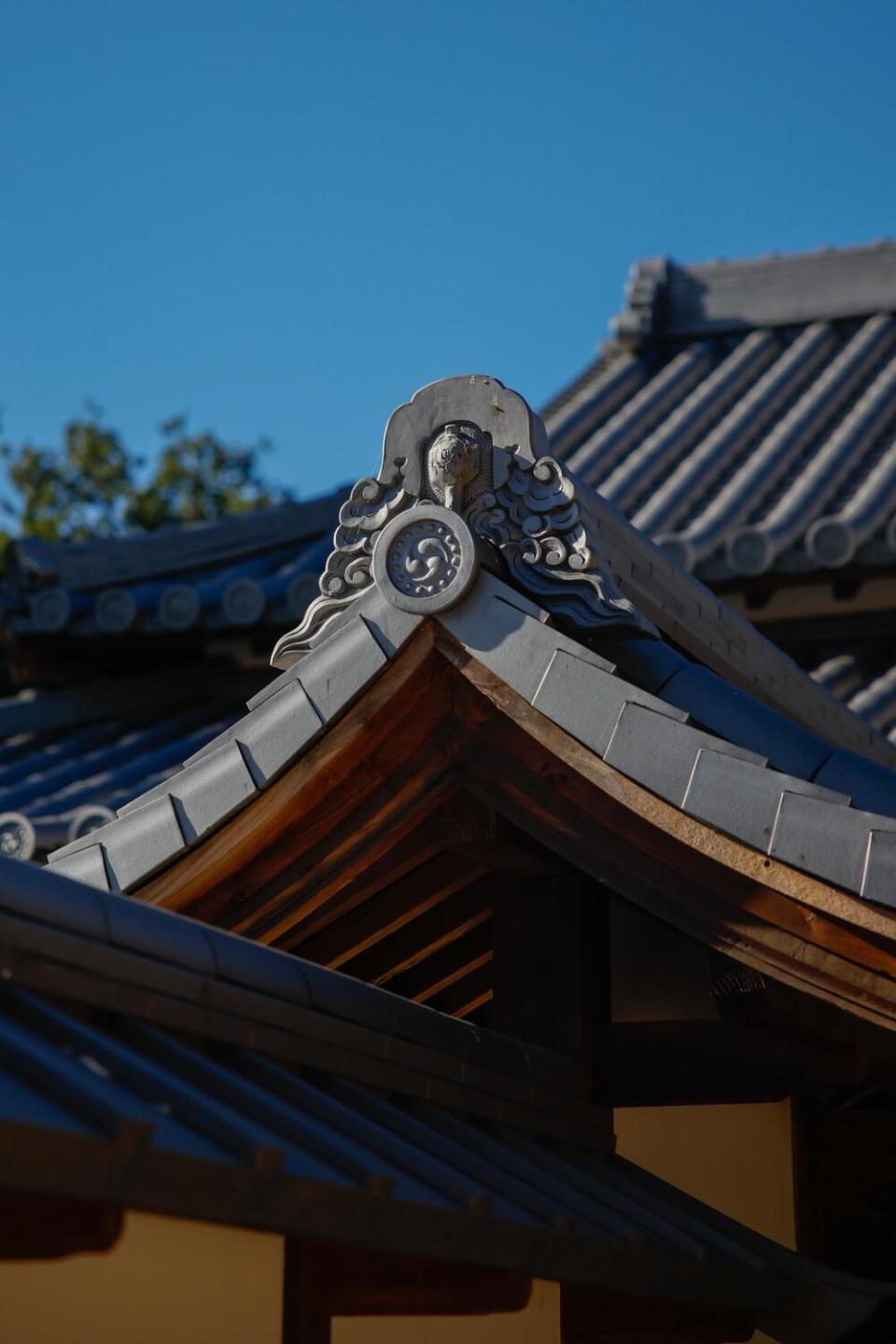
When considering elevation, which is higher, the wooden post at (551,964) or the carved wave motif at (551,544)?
the carved wave motif at (551,544)

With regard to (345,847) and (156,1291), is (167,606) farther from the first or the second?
(156,1291)

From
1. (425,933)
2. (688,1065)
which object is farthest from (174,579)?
(688,1065)

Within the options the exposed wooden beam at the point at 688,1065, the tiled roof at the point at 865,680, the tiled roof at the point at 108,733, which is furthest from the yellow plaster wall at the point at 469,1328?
the tiled roof at the point at 108,733

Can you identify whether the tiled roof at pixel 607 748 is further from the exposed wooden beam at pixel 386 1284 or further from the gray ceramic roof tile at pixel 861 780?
the exposed wooden beam at pixel 386 1284

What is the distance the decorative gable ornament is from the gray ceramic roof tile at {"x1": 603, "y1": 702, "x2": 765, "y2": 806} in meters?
0.25

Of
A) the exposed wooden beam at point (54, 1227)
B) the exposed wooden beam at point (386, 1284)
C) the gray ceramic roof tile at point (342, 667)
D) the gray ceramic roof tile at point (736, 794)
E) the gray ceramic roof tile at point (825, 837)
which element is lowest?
the exposed wooden beam at point (54, 1227)

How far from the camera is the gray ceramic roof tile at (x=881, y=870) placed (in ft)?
9.52

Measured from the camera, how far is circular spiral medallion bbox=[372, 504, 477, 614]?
3260 millimetres

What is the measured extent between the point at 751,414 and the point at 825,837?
6775 millimetres

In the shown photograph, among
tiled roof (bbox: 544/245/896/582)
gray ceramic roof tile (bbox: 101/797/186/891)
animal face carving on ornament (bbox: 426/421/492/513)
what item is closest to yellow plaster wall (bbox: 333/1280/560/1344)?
gray ceramic roof tile (bbox: 101/797/186/891)

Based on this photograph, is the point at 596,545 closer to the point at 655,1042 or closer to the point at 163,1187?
the point at 655,1042

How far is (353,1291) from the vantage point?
2.99 metres

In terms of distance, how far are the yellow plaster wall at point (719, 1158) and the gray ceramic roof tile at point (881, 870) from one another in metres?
2.20

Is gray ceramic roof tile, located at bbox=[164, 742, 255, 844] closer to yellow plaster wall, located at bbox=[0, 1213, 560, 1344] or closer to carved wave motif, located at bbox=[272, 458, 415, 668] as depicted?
carved wave motif, located at bbox=[272, 458, 415, 668]
